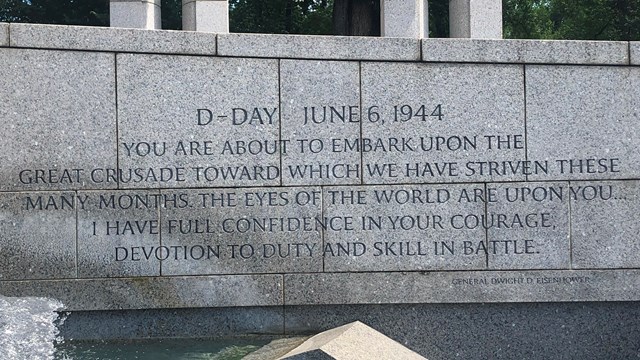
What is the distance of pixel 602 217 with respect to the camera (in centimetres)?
965

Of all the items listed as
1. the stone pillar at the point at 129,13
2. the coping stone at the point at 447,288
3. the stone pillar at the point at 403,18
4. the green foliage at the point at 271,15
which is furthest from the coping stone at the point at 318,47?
the green foliage at the point at 271,15

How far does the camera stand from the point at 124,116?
9523mm

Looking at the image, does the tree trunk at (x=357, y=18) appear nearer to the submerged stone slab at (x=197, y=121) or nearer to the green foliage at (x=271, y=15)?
the green foliage at (x=271, y=15)

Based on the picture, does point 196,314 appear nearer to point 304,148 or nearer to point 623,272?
point 304,148

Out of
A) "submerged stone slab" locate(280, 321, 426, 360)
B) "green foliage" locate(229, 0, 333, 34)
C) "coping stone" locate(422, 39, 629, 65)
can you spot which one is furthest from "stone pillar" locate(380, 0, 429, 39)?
"green foliage" locate(229, 0, 333, 34)

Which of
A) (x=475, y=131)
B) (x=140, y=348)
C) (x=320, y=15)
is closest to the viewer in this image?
(x=140, y=348)

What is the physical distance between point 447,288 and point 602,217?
1.73m

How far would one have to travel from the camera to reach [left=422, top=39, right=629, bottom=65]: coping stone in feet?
31.9

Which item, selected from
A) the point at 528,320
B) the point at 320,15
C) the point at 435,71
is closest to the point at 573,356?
the point at 528,320

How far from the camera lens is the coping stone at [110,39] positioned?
9445 millimetres

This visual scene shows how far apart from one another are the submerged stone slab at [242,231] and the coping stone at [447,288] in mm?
240

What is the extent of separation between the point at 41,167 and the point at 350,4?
50.8ft

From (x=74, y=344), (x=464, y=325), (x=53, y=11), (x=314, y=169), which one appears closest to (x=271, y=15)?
(x=53, y=11)

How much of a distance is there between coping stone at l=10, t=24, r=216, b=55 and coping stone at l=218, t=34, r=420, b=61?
243 mm
